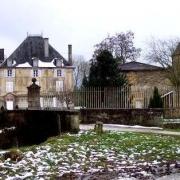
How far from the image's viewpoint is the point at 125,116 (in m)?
31.8

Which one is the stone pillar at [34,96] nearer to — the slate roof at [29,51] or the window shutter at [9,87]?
the slate roof at [29,51]

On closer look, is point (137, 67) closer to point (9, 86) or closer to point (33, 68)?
point (33, 68)

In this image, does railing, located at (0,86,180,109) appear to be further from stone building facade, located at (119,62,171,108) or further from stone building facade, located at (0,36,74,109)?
stone building facade, located at (0,36,74,109)

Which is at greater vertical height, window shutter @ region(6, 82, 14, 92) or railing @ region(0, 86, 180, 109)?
window shutter @ region(6, 82, 14, 92)

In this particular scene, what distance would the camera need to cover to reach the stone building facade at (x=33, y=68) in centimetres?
8844

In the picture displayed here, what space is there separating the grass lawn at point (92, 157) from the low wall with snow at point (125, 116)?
8.85 meters

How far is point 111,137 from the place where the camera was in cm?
2261

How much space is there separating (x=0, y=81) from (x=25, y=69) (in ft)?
16.6

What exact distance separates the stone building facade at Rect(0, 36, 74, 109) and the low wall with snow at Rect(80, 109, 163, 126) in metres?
55.4

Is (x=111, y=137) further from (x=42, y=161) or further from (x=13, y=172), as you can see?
(x=13, y=172)

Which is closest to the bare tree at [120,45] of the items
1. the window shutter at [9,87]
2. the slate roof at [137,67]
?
the slate roof at [137,67]

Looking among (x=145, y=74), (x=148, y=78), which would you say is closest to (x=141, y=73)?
(x=145, y=74)

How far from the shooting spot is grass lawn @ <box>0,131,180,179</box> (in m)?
14.8

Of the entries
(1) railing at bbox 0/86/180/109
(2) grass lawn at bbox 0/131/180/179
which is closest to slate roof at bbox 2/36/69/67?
(1) railing at bbox 0/86/180/109
